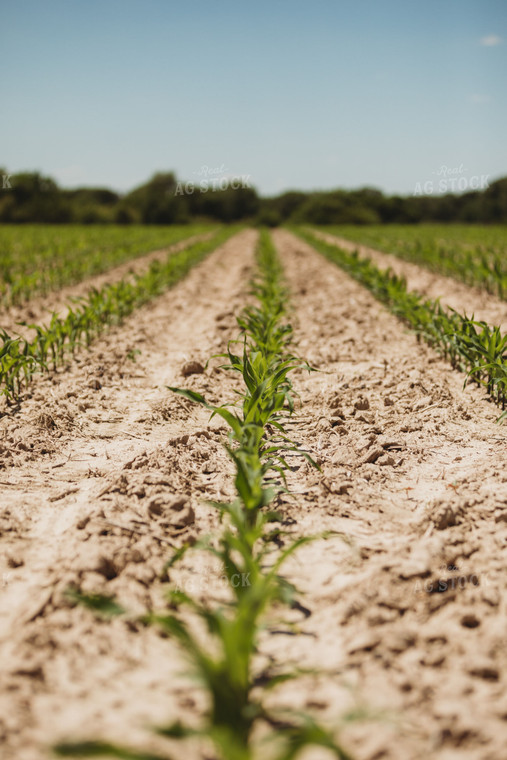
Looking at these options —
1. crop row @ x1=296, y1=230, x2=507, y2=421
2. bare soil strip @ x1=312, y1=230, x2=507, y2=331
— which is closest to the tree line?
bare soil strip @ x1=312, y1=230, x2=507, y2=331

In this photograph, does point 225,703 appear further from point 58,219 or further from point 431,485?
point 58,219

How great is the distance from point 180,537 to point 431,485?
4.98 ft

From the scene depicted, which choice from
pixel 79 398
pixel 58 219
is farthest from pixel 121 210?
pixel 79 398

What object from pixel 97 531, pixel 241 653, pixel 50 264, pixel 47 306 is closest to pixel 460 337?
pixel 97 531

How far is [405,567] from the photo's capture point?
7.59 ft

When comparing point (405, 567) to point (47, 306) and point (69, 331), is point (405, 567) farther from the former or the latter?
point (47, 306)

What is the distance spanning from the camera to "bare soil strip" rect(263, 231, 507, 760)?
1.67 meters

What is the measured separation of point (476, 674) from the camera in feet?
5.90

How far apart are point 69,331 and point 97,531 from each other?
3435 mm

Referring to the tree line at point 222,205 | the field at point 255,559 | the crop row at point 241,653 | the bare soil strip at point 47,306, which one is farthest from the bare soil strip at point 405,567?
the tree line at point 222,205

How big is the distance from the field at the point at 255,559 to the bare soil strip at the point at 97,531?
10 mm

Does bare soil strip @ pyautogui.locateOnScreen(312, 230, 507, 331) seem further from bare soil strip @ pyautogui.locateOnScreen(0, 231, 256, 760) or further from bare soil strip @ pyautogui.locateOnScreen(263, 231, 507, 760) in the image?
bare soil strip @ pyautogui.locateOnScreen(0, 231, 256, 760)

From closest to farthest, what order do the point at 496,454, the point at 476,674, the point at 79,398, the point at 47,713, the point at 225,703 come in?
the point at 225,703 < the point at 47,713 < the point at 476,674 < the point at 496,454 < the point at 79,398

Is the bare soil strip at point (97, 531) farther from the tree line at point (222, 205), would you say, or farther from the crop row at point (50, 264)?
the tree line at point (222, 205)
